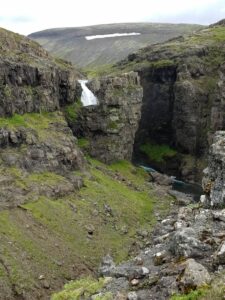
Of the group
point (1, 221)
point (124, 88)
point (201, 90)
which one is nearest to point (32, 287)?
point (1, 221)

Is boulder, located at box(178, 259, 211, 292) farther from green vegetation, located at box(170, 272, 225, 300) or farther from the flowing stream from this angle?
the flowing stream

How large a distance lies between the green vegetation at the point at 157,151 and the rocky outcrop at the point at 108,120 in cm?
3401

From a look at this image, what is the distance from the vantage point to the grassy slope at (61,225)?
6341cm

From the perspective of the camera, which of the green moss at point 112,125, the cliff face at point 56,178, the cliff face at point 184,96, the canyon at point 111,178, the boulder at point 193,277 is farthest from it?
the cliff face at point 184,96

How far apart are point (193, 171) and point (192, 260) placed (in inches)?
5184

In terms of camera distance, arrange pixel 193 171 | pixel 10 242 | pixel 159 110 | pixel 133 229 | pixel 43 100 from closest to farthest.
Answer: pixel 10 242 < pixel 133 229 < pixel 43 100 < pixel 193 171 < pixel 159 110

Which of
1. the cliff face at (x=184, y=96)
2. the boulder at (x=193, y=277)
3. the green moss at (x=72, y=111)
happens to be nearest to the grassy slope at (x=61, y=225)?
the green moss at (x=72, y=111)

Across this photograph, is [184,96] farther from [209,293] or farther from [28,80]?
[209,293]

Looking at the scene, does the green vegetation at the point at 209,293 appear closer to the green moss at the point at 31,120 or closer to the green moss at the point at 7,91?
the green moss at the point at 31,120

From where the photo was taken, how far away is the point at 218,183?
38312 millimetres

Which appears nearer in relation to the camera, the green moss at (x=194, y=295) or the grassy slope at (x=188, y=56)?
the green moss at (x=194, y=295)

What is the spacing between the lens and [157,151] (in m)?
170

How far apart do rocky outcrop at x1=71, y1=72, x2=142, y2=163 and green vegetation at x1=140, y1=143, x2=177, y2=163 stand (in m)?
34.0

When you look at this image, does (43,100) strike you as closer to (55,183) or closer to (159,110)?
(55,183)
